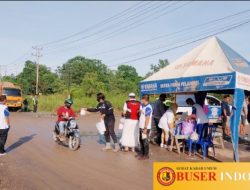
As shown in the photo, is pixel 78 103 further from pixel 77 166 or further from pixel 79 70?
pixel 79 70

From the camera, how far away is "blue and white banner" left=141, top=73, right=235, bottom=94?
10853 mm

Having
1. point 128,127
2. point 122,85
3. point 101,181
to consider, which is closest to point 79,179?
point 101,181

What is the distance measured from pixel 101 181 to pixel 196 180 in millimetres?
4732

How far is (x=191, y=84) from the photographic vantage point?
471 inches

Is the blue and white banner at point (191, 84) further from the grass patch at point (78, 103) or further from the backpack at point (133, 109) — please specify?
the grass patch at point (78, 103)

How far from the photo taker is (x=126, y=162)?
10.8m

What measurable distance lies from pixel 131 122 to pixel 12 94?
29.3 m

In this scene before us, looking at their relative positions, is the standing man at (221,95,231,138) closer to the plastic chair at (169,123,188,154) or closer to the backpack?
the plastic chair at (169,123,188,154)

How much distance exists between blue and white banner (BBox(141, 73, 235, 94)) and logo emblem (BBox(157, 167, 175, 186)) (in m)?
7.02

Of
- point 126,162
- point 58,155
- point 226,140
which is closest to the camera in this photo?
point 126,162

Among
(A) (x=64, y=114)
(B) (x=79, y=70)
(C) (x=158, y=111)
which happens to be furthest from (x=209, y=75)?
(B) (x=79, y=70)

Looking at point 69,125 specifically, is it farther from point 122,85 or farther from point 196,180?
point 122,85

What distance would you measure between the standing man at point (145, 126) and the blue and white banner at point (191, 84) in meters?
1.28

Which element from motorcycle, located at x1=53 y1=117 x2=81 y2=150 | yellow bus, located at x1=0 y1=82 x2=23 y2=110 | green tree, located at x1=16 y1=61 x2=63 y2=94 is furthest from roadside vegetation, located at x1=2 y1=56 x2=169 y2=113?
motorcycle, located at x1=53 y1=117 x2=81 y2=150
